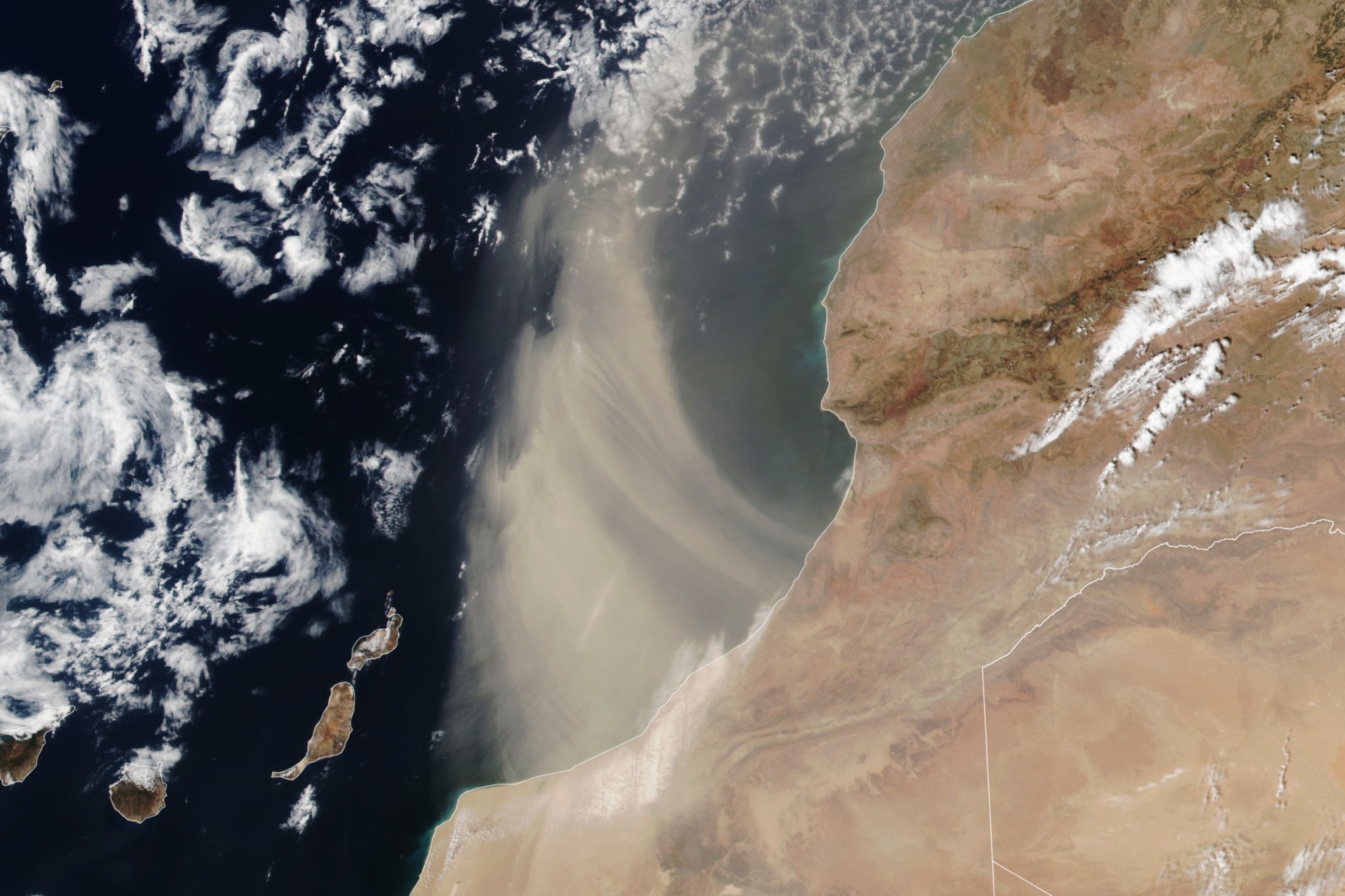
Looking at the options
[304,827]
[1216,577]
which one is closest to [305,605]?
[304,827]

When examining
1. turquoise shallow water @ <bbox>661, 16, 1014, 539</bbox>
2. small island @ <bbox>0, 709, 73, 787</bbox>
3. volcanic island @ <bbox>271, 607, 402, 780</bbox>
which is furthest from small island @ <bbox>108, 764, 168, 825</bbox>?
turquoise shallow water @ <bbox>661, 16, 1014, 539</bbox>

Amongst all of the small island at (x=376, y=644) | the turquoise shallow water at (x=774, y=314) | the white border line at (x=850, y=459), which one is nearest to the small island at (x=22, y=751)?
the small island at (x=376, y=644)

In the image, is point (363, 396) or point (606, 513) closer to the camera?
point (363, 396)

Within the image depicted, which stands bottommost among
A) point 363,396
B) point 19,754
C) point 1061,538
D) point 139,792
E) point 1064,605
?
point 1064,605

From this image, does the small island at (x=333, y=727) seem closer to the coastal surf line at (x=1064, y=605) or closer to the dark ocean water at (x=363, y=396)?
the dark ocean water at (x=363, y=396)

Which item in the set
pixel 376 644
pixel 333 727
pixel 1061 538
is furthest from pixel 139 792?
Result: pixel 1061 538

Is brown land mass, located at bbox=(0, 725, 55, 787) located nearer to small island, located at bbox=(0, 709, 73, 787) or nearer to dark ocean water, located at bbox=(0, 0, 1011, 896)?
small island, located at bbox=(0, 709, 73, 787)

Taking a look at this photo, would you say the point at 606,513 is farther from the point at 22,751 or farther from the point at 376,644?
the point at 22,751
